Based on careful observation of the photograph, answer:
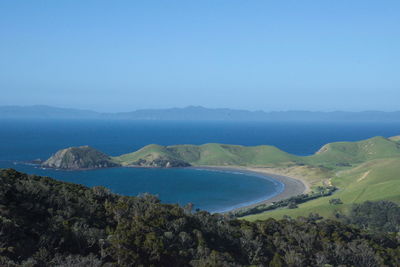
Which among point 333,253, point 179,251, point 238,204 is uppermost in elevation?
point 179,251

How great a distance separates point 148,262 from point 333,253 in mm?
16627

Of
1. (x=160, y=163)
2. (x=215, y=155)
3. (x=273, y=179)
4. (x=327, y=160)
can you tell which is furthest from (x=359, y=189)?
(x=160, y=163)

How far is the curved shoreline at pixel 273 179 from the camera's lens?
310 ft

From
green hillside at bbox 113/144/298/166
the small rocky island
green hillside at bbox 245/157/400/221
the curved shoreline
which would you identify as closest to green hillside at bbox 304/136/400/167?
green hillside at bbox 113/144/298/166

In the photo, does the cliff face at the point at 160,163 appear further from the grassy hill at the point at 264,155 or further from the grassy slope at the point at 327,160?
the grassy slope at the point at 327,160

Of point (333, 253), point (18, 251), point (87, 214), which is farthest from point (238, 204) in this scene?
point (18, 251)

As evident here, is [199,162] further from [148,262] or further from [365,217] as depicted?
[148,262]

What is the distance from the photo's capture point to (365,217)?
73500 millimetres

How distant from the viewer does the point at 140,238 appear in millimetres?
23969

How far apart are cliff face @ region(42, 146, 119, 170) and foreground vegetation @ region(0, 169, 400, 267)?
111m

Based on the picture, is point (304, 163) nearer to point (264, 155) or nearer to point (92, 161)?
point (264, 155)

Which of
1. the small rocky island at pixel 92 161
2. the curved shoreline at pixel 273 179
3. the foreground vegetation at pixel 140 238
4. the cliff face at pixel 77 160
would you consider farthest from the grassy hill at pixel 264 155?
the foreground vegetation at pixel 140 238

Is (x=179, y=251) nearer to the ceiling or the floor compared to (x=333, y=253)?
nearer to the ceiling

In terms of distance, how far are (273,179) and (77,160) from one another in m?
65.2
